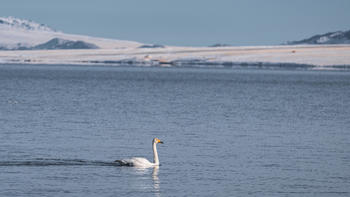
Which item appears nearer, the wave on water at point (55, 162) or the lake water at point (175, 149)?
the lake water at point (175, 149)

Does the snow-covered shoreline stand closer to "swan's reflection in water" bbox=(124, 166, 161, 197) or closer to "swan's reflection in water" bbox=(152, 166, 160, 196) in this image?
"swan's reflection in water" bbox=(152, 166, 160, 196)

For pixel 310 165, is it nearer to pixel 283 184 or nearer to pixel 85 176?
pixel 283 184

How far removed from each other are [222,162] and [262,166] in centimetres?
103

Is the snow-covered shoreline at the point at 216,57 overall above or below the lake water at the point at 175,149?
above

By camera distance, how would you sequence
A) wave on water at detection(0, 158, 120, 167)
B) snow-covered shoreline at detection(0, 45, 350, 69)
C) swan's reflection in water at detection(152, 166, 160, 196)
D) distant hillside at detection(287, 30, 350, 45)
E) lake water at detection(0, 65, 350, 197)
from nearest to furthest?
swan's reflection in water at detection(152, 166, 160, 196)
lake water at detection(0, 65, 350, 197)
wave on water at detection(0, 158, 120, 167)
snow-covered shoreline at detection(0, 45, 350, 69)
distant hillside at detection(287, 30, 350, 45)

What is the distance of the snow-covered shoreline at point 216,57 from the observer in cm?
9871

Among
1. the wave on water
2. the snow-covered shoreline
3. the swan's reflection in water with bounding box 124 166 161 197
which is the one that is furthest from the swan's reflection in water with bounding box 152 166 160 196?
the snow-covered shoreline

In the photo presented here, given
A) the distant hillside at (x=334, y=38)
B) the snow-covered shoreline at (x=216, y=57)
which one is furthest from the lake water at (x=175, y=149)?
the distant hillside at (x=334, y=38)

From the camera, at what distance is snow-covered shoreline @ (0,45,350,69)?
9871 cm

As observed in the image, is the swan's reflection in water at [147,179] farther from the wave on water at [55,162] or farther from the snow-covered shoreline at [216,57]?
the snow-covered shoreline at [216,57]

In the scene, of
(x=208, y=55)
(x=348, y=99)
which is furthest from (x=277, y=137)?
(x=208, y=55)

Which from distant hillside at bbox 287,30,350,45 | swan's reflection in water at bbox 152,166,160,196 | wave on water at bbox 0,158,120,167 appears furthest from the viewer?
distant hillside at bbox 287,30,350,45

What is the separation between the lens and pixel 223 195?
15.0m

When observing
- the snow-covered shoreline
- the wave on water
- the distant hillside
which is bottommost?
the wave on water
